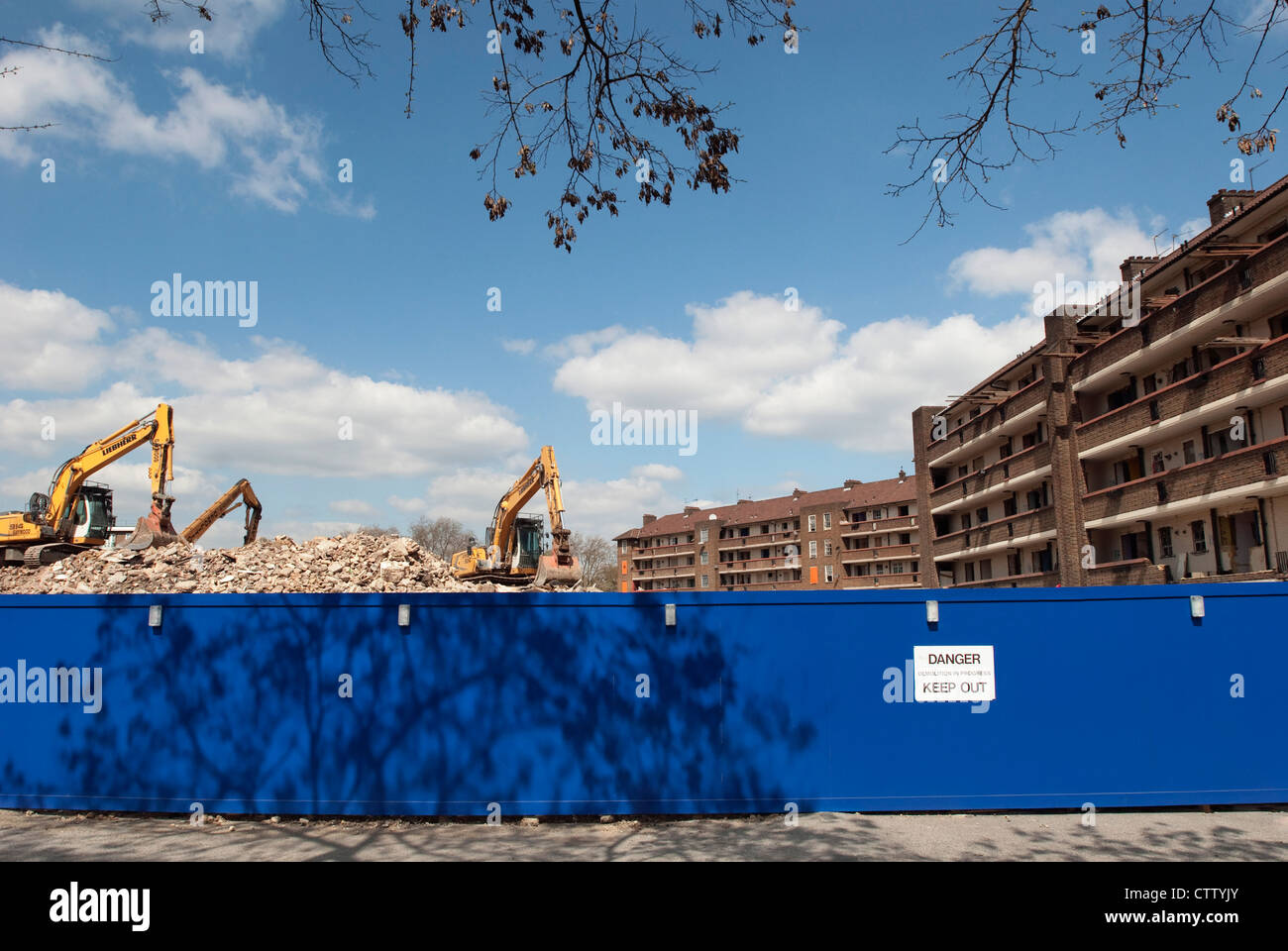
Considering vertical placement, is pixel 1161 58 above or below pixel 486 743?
above

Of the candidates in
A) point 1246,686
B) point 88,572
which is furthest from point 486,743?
point 88,572

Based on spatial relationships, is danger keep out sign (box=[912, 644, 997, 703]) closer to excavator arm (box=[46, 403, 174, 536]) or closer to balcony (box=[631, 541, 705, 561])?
excavator arm (box=[46, 403, 174, 536])

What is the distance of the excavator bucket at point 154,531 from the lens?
23109 millimetres

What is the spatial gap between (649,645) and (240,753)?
13.8 ft

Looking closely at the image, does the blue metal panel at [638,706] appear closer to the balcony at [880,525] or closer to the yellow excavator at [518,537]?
the yellow excavator at [518,537]

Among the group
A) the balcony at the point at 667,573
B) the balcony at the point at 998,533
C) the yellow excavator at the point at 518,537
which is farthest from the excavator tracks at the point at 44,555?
the balcony at the point at 667,573

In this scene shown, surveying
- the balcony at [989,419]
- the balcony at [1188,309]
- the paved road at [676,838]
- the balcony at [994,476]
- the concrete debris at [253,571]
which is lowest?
the paved road at [676,838]

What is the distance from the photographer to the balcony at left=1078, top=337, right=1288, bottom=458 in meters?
24.5

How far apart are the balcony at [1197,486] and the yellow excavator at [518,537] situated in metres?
22.3

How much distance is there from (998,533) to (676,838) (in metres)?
41.7

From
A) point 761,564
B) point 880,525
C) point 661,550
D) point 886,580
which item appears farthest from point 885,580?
point 661,550

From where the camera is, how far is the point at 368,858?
6.39 m

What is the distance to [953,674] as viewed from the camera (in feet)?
26.1

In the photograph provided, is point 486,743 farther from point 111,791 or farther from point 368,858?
point 111,791
